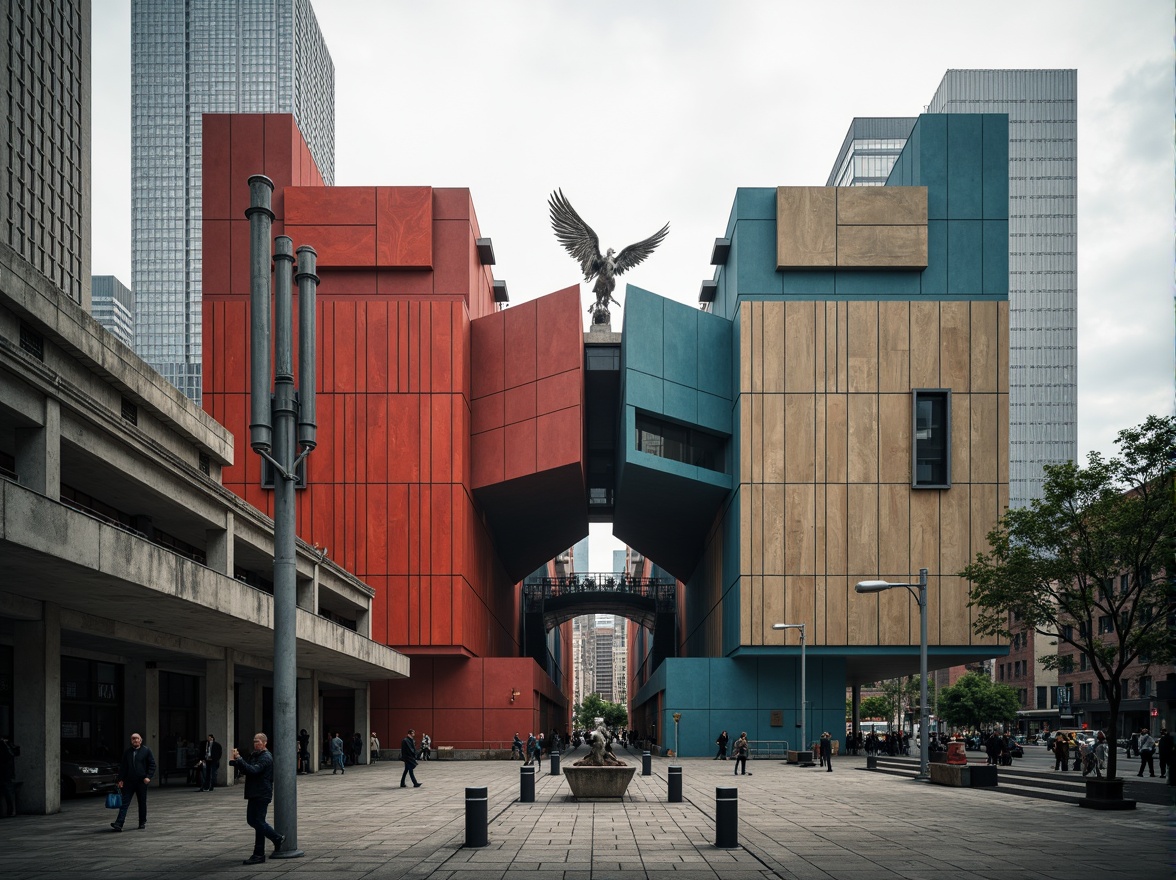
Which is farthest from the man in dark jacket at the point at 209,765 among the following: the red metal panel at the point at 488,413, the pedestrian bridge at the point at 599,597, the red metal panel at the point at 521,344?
the pedestrian bridge at the point at 599,597

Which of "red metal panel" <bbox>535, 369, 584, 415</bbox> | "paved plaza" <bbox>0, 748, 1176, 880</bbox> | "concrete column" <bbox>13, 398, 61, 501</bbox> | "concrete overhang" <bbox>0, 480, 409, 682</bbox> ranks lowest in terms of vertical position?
"paved plaza" <bbox>0, 748, 1176, 880</bbox>

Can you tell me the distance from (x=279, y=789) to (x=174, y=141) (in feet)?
591

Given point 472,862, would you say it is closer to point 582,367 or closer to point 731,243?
point 582,367

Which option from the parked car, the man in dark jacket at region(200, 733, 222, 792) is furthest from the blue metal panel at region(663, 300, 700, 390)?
the parked car

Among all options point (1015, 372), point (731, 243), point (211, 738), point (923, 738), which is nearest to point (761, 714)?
point (923, 738)

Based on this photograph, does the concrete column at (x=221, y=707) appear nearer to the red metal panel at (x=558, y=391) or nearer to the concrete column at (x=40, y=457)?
the concrete column at (x=40, y=457)

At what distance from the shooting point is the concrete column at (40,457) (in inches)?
759

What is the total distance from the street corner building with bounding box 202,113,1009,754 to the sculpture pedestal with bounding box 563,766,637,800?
2272 cm

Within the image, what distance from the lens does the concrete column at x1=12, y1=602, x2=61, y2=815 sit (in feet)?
70.5

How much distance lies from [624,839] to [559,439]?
32568 mm

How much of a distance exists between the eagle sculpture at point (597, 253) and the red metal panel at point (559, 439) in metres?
8.10

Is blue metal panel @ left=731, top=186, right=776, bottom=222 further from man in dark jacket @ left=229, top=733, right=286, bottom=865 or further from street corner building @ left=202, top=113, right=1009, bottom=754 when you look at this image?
man in dark jacket @ left=229, top=733, right=286, bottom=865

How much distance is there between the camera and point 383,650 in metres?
41.3

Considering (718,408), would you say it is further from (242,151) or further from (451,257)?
(242,151)
